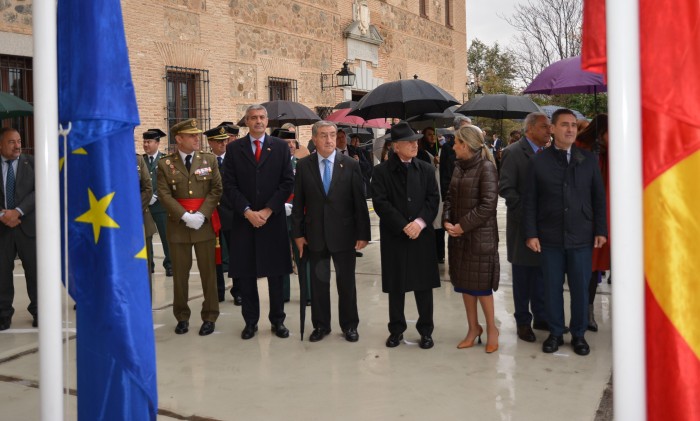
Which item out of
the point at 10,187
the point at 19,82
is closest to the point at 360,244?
the point at 10,187

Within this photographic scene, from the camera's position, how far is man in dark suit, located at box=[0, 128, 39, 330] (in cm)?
666

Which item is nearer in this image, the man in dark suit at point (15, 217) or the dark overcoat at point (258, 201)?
the dark overcoat at point (258, 201)

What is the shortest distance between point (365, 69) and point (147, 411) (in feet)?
63.0

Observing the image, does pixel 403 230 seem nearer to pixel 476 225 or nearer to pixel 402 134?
pixel 476 225

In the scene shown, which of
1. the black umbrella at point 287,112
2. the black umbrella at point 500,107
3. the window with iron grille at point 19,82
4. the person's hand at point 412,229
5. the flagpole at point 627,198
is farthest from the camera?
the black umbrella at point 287,112

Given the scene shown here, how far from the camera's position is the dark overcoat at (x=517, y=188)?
6051mm

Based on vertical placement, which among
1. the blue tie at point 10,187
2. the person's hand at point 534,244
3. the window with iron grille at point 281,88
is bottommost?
the person's hand at point 534,244

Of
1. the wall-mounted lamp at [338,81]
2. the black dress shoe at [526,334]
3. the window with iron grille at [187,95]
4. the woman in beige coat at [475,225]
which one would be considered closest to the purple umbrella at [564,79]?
the woman in beige coat at [475,225]

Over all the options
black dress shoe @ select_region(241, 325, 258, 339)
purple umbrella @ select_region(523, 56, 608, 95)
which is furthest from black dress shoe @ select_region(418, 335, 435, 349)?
purple umbrella @ select_region(523, 56, 608, 95)

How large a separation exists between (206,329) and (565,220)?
3.26 m

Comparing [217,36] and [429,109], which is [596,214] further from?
[217,36]

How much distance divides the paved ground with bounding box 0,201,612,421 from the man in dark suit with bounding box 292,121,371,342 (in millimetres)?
286

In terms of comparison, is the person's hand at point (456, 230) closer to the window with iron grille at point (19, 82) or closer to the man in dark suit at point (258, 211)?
the man in dark suit at point (258, 211)

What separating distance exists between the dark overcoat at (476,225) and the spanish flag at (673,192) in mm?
3728
